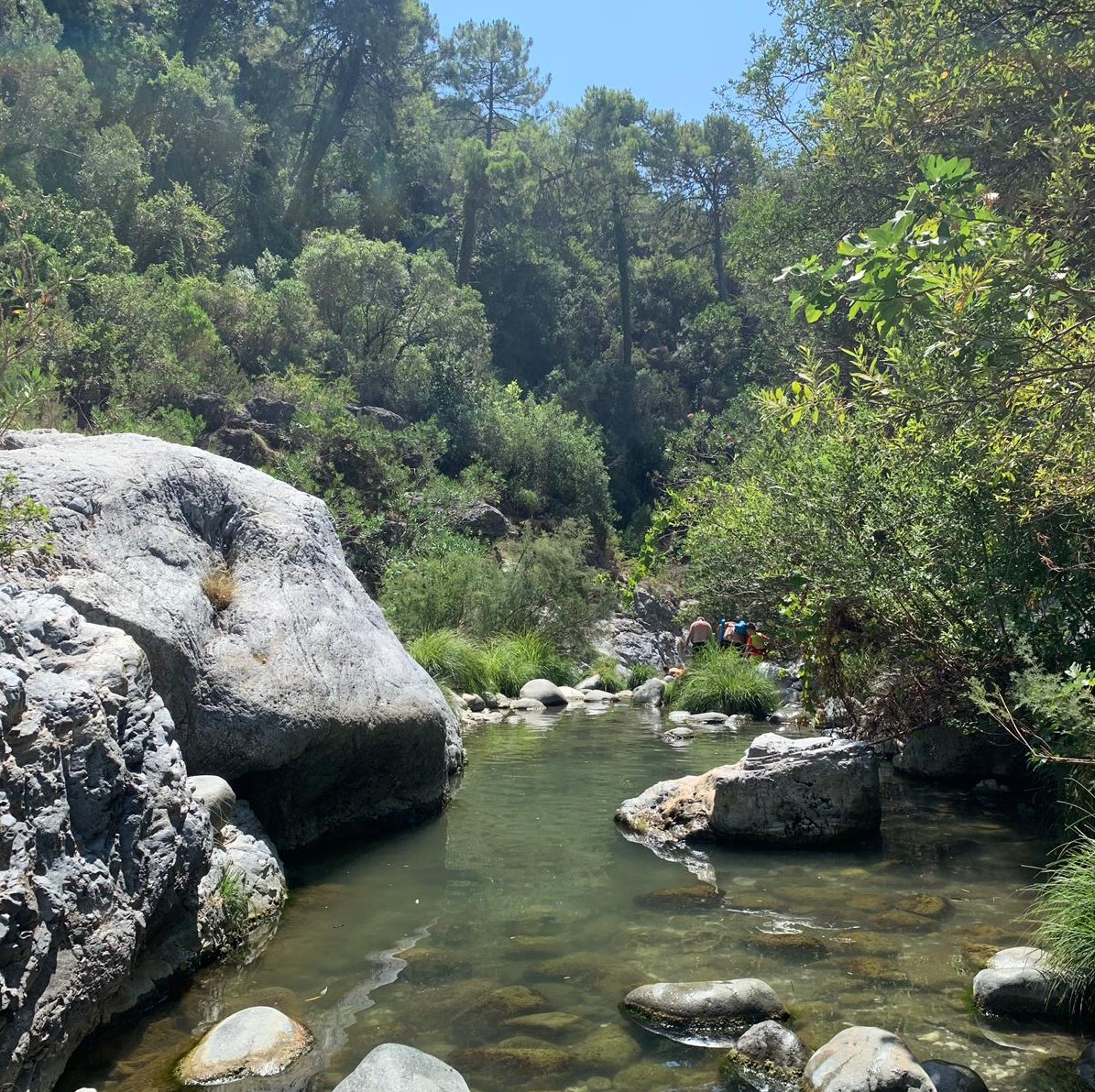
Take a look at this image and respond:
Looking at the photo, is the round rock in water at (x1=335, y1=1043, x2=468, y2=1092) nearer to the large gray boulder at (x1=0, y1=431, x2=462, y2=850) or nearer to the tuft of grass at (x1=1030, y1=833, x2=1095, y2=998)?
the tuft of grass at (x1=1030, y1=833, x2=1095, y2=998)

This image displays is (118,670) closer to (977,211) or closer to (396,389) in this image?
(977,211)

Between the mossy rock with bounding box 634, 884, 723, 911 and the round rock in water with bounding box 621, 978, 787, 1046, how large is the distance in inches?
62.5

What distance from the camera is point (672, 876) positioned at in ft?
24.1

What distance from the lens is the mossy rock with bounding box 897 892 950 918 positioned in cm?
639

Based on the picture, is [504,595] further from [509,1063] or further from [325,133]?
[325,133]

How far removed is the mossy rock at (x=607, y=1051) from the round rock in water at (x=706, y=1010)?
163mm

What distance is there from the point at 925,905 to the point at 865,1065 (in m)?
2.65

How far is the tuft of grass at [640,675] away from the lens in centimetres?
2025

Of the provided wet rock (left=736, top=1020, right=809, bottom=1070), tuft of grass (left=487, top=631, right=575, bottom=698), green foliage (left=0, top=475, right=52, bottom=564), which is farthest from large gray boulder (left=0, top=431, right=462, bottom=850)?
tuft of grass (left=487, top=631, right=575, bottom=698)

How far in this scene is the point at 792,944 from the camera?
5.94m

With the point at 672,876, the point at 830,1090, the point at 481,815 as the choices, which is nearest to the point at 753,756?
the point at 672,876

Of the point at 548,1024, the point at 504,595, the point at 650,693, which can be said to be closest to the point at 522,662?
the point at 504,595

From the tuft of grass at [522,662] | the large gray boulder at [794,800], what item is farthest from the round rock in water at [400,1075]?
the tuft of grass at [522,662]

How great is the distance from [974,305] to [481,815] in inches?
244
